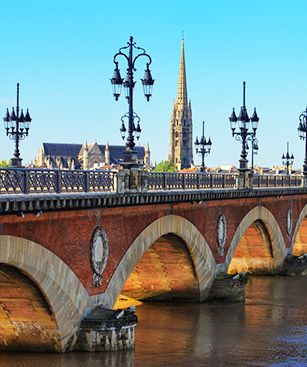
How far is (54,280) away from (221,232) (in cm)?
1482

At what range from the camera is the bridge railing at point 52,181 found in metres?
20.6

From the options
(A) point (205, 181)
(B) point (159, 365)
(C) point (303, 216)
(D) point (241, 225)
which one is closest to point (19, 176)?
(B) point (159, 365)

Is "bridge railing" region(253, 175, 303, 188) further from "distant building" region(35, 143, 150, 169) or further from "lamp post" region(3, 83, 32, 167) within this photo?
"distant building" region(35, 143, 150, 169)

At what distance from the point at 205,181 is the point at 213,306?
15.5ft

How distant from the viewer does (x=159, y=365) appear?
24531mm

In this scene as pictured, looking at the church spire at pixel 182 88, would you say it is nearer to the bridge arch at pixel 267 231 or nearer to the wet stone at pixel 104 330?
the bridge arch at pixel 267 231

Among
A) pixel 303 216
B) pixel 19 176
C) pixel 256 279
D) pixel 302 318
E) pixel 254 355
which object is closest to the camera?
pixel 19 176

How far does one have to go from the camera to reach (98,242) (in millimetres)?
25609

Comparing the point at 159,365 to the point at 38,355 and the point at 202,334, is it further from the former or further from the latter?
the point at 202,334

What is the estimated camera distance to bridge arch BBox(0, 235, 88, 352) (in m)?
21.2

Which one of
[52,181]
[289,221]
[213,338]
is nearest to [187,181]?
[213,338]

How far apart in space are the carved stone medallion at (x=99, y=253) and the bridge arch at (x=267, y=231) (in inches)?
501

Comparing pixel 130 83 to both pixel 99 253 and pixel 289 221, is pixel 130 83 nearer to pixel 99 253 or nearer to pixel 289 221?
pixel 99 253

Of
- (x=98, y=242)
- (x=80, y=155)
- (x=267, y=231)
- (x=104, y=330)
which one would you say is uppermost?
(x=80, y=155)
